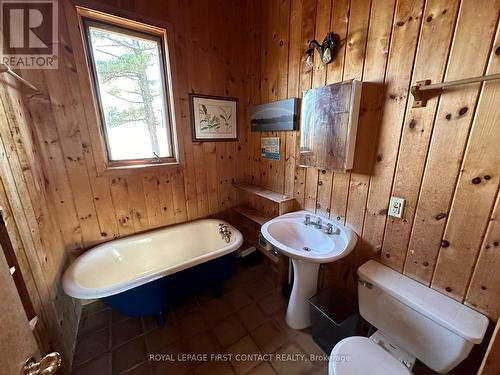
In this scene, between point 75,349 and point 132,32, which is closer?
point 75,349

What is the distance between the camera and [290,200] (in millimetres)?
1831

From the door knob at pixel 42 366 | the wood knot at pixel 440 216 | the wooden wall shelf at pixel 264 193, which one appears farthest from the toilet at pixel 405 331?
the door knob at pixel 42 366

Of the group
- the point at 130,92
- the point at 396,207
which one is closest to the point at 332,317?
the point at 396,207

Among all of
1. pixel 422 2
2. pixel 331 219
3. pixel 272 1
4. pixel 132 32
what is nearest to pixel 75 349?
pixel 331 219

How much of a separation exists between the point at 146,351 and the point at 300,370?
1.05 meters

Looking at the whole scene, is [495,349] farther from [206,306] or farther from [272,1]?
[272,1]

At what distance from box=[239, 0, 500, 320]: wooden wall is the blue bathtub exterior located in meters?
0.95

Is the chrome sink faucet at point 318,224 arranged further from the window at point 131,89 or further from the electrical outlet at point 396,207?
the window at point 131,89

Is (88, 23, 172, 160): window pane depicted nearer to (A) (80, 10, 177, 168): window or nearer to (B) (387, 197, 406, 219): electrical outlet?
(A) (80, 10, 177, 168): window

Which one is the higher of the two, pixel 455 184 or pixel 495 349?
pixel 455 184

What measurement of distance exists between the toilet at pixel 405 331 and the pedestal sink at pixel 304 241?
0.89 ft

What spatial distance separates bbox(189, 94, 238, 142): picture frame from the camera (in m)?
2.02

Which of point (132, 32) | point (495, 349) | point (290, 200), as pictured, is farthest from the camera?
point (290, 200)

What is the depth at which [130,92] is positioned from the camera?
178 centimetres
